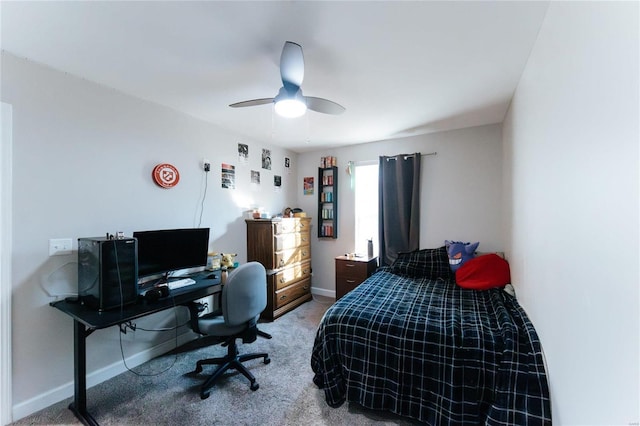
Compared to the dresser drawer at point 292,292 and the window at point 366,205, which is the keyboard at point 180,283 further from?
the window at point 366,205

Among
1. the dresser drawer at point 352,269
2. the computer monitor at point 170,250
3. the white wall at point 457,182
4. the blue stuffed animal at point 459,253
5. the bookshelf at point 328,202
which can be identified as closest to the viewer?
the computer monitor at point 170,250

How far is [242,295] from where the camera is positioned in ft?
6.79

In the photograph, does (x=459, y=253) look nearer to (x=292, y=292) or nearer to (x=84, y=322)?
(x=292, y=292)

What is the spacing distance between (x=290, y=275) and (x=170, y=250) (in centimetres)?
168

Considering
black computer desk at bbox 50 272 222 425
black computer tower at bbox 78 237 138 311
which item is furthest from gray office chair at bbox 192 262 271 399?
black computer tower at bbox 78 237 138 311

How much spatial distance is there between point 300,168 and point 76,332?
138 inches

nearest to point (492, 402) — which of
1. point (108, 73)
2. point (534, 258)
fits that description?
point (534, 258)

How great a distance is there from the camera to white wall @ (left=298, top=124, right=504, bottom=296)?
10.6 feet

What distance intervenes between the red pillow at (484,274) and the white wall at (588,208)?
978mm

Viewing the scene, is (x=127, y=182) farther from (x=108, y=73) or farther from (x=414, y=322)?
(x=414, y=322)

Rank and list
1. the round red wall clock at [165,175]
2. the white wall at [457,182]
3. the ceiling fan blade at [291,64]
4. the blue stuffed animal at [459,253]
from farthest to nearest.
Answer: the white wall at [457,182] → the blue stuffed animal at [459,253] → the round red wall clock at [165,175] → the ceiling fan blade at [291,64]

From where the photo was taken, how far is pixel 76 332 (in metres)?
Result: 1.81

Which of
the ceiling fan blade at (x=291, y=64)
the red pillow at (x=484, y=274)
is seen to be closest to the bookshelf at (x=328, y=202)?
the red pillow at (x=484, y=274)

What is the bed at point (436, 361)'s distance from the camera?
4.94ft
